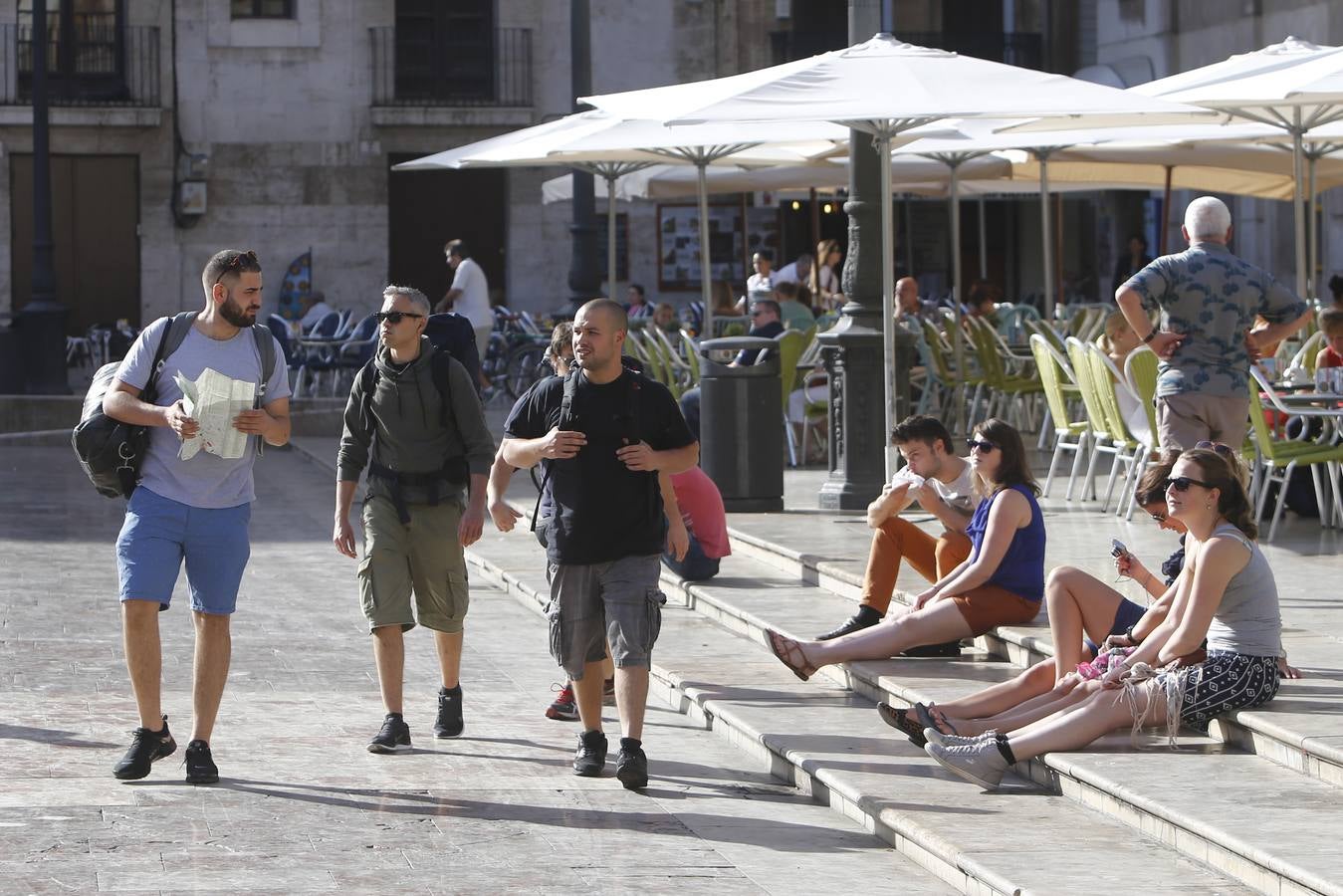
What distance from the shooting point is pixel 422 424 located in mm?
7332

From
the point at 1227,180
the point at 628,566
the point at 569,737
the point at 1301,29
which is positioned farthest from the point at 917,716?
the point at 1301,29

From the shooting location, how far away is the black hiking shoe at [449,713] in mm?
7660

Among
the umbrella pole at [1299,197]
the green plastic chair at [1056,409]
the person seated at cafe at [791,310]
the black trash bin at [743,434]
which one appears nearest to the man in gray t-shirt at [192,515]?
the black trash bin at [743,434]

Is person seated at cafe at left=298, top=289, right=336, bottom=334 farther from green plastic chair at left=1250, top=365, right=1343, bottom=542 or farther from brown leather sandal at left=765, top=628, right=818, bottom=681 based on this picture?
brown leather sandal at left=765, top=628, right=818, bottom=681

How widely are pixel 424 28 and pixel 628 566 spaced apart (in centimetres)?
2643

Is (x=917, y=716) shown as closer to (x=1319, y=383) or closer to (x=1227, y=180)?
(x=1319, y=383)

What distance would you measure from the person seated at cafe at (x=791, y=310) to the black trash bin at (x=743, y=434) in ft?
12.4

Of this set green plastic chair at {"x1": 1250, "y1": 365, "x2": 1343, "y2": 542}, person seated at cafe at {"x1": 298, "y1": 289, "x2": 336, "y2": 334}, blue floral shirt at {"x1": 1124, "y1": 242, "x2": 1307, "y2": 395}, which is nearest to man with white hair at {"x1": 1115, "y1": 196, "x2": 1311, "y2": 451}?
blue floral shirt at {"x1": 1124, "y1": 242, "x2": 1307, "y2": 395}

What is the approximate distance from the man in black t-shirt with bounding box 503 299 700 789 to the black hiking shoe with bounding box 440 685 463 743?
0.82 metres

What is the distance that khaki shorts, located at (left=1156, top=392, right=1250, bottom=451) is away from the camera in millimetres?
8891

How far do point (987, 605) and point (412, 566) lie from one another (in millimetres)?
2106

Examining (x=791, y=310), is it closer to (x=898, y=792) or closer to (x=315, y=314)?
(x=898, y=792)

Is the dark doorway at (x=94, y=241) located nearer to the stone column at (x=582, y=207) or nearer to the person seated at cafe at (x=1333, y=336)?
the stone column at (x=582, y=207)

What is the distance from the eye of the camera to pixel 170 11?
31.5 m
